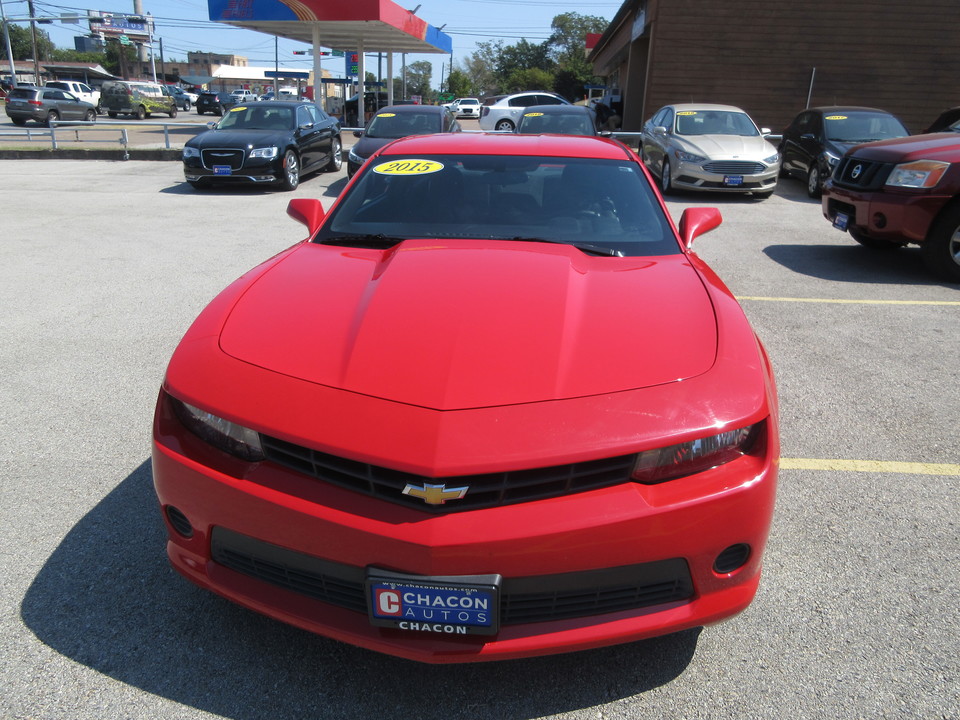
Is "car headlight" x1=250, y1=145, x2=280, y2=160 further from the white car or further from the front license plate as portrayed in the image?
the white car

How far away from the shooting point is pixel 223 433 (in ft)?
6.60

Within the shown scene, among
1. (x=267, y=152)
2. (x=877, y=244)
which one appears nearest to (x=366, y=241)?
(x=877, y=244)

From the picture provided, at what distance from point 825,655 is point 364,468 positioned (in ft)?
5.10

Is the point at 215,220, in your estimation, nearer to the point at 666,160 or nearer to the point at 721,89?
the point at 666,160

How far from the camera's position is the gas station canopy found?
810 inches

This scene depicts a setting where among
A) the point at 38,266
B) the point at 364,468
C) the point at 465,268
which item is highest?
the point at 465,268

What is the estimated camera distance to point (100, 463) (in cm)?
326

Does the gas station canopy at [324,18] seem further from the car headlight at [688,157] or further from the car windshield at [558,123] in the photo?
the car headlight at [688,157]

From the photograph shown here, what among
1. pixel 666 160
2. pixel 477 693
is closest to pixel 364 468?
pixel 477 693

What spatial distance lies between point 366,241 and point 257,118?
1156 centimetres

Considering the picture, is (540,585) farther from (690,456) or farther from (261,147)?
(261,147)

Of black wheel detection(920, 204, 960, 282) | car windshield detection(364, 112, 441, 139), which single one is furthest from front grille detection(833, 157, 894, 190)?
car windshield detection(364, 112, 441, 139)

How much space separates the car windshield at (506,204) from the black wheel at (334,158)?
12151mm

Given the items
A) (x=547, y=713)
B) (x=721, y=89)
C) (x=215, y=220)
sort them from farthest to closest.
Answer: (x=721, y=89)
(x=215, y=220)
(x=547, y=713)
